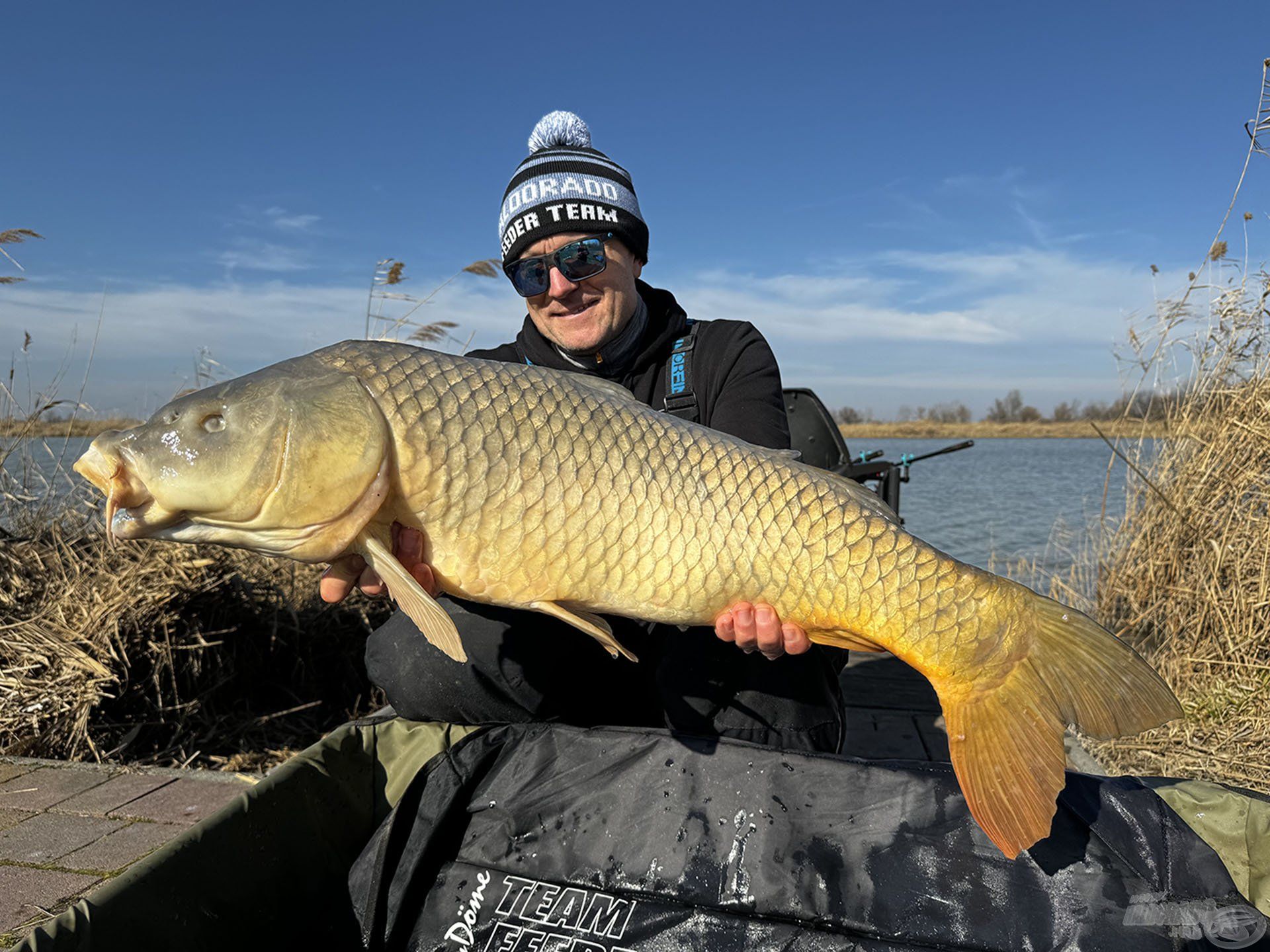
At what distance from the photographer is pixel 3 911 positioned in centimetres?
148

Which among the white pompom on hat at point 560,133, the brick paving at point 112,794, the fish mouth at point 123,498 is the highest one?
the white pompom on hat at point 560,133

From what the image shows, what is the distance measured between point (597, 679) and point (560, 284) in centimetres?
95

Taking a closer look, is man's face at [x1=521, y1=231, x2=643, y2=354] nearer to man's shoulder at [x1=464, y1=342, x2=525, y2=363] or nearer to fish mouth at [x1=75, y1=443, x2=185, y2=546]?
man's shoulder at [x1=464, y1=342, x2=525, y2=363]

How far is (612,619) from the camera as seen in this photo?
6.81 feet

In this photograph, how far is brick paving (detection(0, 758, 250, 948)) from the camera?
155cm

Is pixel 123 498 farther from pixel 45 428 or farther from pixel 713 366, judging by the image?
pixel 45 428

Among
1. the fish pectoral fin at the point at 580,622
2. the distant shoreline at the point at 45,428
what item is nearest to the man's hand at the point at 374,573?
the fish pectoral fin at the point at 580,622

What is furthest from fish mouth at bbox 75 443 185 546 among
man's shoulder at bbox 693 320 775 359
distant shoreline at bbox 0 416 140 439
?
distant shoreline at bbox 0 416 140 439

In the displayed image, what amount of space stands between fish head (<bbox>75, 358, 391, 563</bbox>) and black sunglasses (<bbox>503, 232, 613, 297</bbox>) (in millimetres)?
932

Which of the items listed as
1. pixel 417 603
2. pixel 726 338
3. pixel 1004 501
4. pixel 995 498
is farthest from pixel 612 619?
pixel 995 498

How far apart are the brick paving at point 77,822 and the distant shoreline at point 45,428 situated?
1.27 m

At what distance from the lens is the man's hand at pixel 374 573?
1.33m

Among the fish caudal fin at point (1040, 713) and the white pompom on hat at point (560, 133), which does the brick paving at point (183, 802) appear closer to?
the fish caudal fin at point (1040, 713)

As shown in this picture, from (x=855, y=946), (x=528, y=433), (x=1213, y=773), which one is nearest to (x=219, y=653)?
(x=528, y=433)
